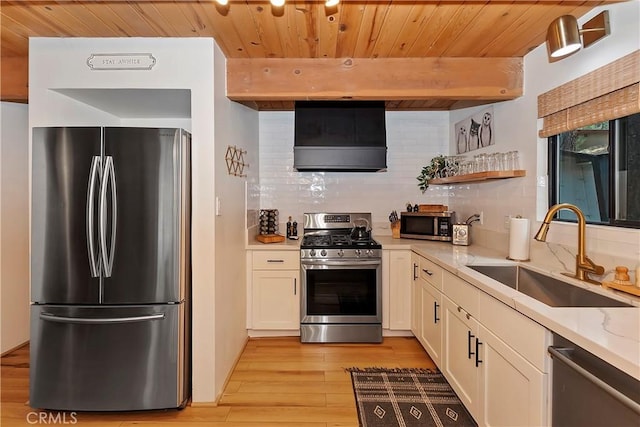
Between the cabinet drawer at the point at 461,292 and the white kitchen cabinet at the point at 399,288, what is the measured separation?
2.56ft

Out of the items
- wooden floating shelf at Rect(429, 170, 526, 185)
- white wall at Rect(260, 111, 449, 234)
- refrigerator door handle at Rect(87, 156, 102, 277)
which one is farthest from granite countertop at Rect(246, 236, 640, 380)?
refrigerator door handle at Rect(87, 156, 102, 277)

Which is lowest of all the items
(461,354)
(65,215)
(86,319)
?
(461,354)

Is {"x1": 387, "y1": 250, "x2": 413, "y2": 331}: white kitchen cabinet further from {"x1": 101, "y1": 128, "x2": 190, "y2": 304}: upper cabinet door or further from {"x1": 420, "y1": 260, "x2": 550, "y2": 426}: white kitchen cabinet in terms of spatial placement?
{"x1": 101, "y1": 128, "x2": 190, "y2": 304}: upper cabinet door

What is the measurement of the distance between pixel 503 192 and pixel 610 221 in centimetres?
94

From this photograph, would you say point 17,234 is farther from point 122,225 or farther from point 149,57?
point 149,57

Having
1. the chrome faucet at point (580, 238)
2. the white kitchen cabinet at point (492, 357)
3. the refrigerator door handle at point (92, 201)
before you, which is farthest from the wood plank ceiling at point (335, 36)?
the white kitchen cabinet at point (492, 357)

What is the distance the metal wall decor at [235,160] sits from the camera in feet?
8.16

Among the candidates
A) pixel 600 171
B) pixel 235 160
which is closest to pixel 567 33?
pixel 600 171

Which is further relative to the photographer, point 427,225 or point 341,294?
point 427,225

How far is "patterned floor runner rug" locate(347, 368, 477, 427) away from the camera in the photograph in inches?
78.6

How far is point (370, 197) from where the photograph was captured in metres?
3.69

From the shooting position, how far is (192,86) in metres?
2.13

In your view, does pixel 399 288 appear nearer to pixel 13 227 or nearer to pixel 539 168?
pixel 539 168

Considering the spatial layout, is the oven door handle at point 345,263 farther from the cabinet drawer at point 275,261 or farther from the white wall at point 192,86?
the white wall at point 192,86
